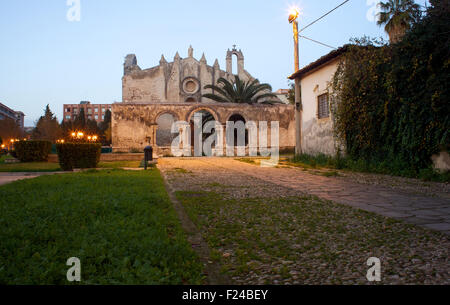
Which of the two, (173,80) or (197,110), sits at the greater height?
(173,80)

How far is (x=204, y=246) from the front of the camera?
9.27ft

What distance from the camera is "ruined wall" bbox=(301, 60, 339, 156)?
516 inches

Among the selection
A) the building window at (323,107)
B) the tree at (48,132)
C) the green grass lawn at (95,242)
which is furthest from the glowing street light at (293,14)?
the tree at (48,132)

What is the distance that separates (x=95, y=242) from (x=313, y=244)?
1.86 meters

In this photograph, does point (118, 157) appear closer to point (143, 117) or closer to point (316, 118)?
point (143, 117)

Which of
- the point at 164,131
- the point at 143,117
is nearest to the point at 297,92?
the point at 143,117

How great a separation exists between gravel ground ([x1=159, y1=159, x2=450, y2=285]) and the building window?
946cm

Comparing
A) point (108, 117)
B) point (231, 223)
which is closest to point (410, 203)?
point (231, 223)

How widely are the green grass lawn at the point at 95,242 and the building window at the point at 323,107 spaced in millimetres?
10415

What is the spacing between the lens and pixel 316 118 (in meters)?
14.3

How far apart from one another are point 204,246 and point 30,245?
1432 millimetres

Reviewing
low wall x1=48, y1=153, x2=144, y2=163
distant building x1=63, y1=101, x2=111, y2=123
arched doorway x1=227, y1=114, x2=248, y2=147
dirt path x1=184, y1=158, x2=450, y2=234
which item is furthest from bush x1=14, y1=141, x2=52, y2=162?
distant building x1=63, y1=101, x2=111, y2=123

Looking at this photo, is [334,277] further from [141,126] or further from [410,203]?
[141,126]

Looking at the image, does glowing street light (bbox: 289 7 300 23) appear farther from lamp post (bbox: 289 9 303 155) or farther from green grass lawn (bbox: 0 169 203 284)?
green grass lawn (bbox: 0 169 203 284)
